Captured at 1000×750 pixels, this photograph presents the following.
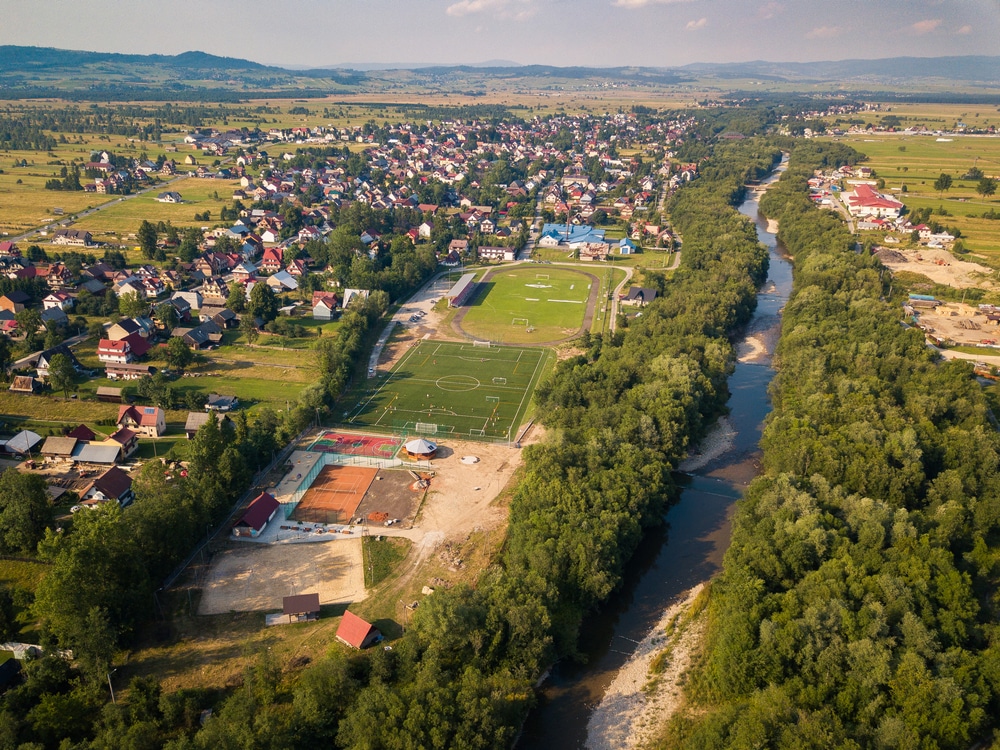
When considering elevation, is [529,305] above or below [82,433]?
above

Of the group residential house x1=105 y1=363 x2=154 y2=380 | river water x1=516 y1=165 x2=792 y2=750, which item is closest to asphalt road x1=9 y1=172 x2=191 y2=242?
residential house x1=105 y1=363 x2=154 y2=380

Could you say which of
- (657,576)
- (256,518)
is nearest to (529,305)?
(657,576)

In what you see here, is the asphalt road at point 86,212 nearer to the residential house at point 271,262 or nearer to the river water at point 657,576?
the residential house at point 271,262

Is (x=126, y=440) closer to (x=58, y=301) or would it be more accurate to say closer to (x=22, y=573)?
(x=22, y=573)

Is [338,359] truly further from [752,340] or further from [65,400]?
[752,340]

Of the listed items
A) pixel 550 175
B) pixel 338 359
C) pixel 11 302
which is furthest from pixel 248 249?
pixel 550 175

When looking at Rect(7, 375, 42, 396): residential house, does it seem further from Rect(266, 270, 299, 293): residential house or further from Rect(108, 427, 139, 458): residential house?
Rect(266, 270, 299, 293): residential house
